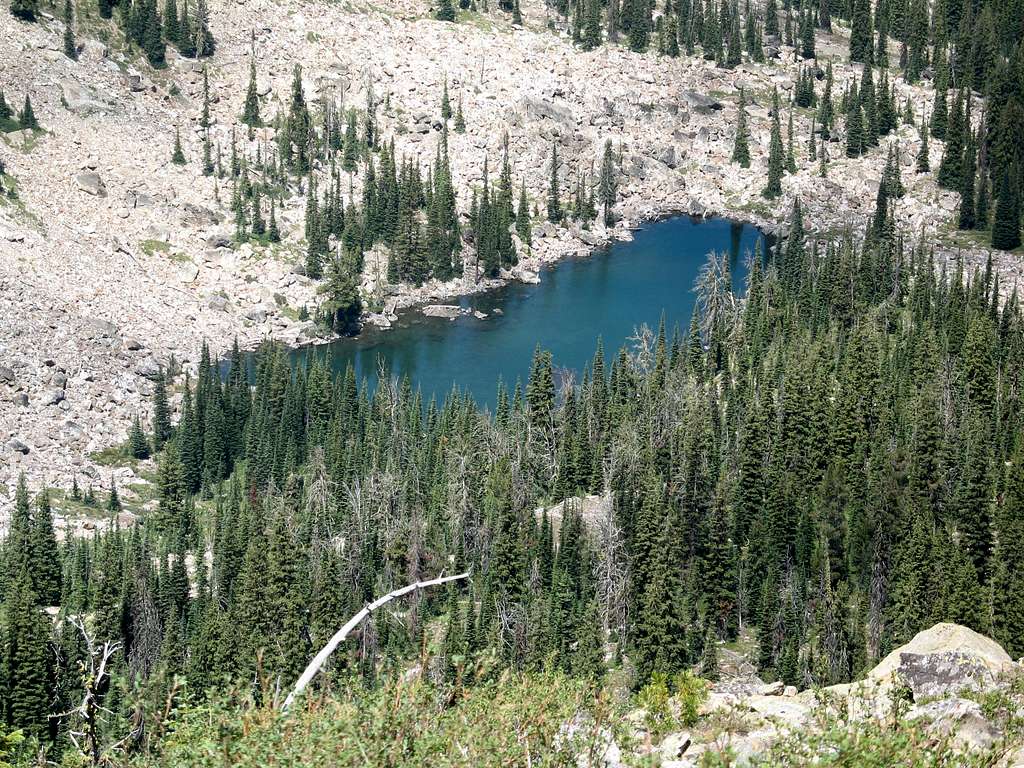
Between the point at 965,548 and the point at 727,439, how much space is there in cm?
3773

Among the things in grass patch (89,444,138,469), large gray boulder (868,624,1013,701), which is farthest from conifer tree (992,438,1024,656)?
grass patch (89,444,138,469)

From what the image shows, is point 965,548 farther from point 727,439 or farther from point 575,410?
point 575,410

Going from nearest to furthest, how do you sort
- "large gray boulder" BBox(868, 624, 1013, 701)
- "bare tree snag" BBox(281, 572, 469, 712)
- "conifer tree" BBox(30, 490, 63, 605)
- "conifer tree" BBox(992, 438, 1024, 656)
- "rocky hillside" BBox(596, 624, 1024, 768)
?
"bare tree snag" BBox(281, 572, 469, 712) → "rocky hillside" BBox(596, 624, 1024, 768) → "large gray boulder" BBox(868, 624, 1013, 701) → "conifer tree" BBox(992, 438, 1024, 656) → "conifer tree" BBox(30, 490, 63, 605)

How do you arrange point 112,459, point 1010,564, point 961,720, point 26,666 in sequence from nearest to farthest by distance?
point 961,720
point 26,666
point 1010,564
point 112,459

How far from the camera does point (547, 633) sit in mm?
132000

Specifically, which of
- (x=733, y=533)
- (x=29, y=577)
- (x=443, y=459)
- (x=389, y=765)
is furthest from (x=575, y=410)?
(x=389, y=765)

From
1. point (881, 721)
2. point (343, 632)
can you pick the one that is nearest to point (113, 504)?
point (881, 721)

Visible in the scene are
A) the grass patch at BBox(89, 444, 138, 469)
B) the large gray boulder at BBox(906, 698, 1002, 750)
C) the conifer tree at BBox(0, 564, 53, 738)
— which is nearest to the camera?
the large gray boulder at BBox(906, 698, 1002, 750)

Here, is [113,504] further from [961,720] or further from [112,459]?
[961,720]

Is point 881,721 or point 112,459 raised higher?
point 881,721

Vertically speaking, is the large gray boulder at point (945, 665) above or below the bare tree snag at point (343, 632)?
below

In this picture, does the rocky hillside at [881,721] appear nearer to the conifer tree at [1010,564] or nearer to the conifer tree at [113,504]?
the conifer tree at [1010,564]

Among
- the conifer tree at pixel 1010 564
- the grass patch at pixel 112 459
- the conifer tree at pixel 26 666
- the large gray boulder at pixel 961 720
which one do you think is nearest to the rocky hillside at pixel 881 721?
the large gray boulder at pixel 961 720

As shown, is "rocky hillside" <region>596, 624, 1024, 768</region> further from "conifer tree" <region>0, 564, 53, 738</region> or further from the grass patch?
the grass patch
